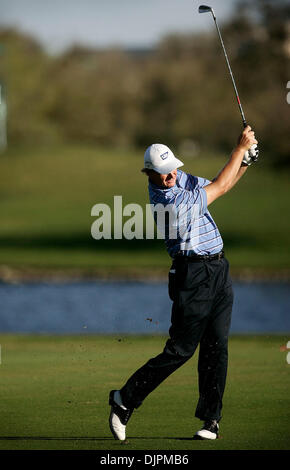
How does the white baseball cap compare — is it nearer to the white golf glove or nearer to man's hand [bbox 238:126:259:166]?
man's hand [bbox 238:126:259:166]

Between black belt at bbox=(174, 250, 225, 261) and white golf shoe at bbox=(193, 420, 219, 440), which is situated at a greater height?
black belt at bbox=(174, 250, 225, 261)

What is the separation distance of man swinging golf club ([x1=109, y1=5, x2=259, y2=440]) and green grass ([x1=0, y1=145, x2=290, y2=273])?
1068 inches

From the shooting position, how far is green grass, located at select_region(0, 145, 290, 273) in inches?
1471

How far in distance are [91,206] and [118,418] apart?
47.4 m

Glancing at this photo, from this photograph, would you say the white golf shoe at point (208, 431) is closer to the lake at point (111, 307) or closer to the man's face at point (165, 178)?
the man's face at point (165, 178)

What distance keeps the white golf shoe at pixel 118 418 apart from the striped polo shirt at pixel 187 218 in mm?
1078

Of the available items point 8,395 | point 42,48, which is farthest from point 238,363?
point 42,48

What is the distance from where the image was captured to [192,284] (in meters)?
6.69

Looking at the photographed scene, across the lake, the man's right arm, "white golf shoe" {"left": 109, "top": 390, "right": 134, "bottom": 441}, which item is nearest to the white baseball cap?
the man's right arm

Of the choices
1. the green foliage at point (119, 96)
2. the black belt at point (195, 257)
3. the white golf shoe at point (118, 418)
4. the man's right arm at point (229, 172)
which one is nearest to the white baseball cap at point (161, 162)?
the man's right arm at point (229, 172)

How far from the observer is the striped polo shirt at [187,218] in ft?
21.9

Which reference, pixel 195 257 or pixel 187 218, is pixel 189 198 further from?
pixel 195 257

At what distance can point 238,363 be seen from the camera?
10.6 m

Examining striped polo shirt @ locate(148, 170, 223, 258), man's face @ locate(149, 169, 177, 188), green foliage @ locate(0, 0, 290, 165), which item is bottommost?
striped polo shirt @ locate(148, 170, 223, 258)
